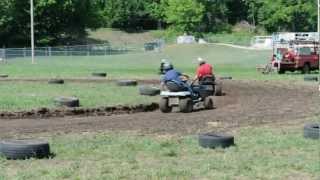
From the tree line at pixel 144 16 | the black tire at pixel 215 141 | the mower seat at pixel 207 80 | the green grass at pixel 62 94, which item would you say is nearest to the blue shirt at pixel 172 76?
the green grass at pixel 62 94

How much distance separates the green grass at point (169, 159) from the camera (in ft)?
28.9

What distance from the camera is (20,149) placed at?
10.0 metres

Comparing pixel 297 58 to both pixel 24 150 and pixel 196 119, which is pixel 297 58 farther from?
pixel 24 150

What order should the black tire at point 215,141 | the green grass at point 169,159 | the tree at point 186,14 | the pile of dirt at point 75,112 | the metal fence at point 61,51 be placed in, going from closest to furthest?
1. the green grass at point 169,159
2. the black tire at point 215,141
3. the pile of dirt at point 75,112
4. the metal fence at point 61,51
5. the tree at point 186,14

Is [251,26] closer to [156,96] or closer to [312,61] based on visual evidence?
[312,61]

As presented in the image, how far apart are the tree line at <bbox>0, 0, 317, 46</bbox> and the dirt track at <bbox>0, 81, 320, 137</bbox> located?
66358 mm

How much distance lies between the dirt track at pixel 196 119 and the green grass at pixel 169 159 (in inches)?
70.5

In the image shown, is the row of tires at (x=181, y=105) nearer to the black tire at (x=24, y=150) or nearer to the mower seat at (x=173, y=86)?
the mower seat at (x=173, y=86)

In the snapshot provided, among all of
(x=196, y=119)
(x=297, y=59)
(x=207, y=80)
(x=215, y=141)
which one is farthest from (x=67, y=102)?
(x=297, y=59)

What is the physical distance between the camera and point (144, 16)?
140 m

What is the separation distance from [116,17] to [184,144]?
398 feet

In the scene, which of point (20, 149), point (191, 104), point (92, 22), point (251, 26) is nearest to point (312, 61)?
point (191, 104)

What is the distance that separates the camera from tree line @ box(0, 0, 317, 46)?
289 ft

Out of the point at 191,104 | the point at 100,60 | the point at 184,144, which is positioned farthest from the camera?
the point at 100,60
